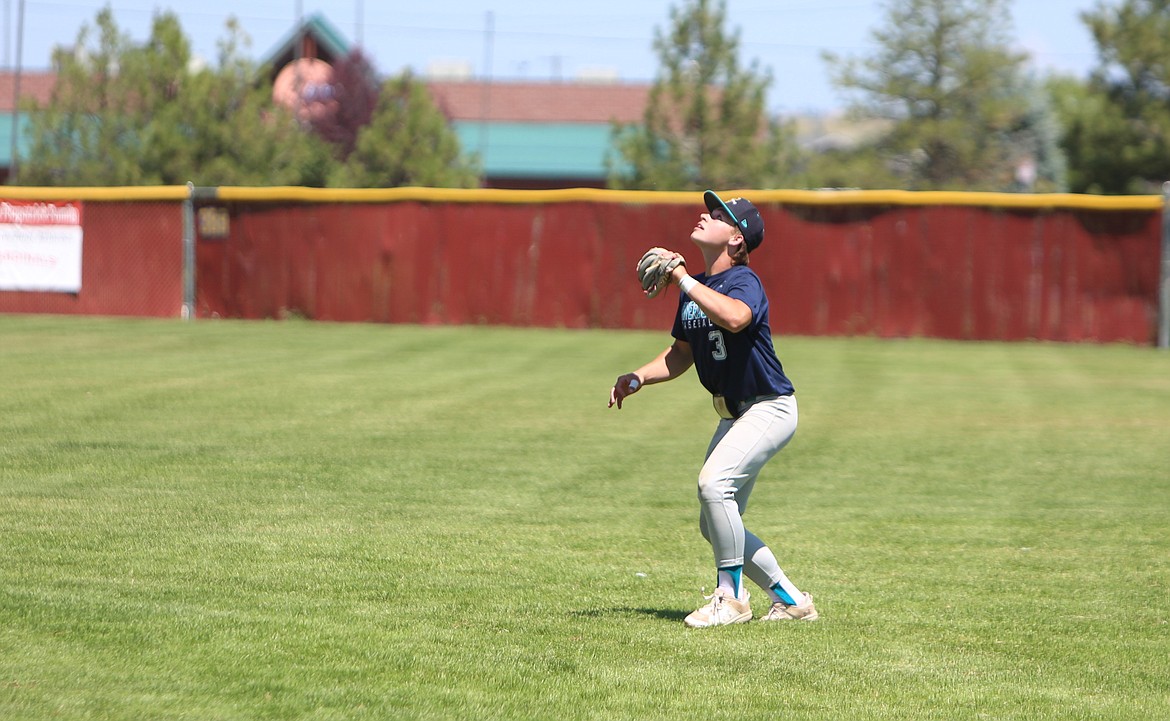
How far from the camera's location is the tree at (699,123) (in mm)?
32281

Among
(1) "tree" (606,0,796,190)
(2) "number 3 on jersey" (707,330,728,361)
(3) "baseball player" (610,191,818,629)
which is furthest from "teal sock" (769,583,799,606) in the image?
(1) "tree" (606,0,796,190)

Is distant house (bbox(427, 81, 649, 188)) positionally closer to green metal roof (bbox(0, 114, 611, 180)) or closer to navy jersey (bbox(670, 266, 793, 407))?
green metal roof (bbox(0, 114, 611, 180))

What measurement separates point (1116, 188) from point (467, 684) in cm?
4023

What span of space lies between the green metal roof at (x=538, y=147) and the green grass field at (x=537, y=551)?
3918cm

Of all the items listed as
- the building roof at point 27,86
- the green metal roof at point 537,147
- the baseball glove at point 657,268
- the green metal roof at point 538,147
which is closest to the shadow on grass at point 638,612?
the baseball glove at point 657,268

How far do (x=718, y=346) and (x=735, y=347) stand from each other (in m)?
0.07

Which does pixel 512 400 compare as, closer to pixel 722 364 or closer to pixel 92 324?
pixel 722 364

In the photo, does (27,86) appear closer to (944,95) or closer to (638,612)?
(944,95)

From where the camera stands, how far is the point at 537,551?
7.77m

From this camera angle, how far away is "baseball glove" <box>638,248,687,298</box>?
5.86m

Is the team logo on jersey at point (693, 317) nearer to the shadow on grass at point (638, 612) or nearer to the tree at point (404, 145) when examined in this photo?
the shadow on grass at point (638, 612)

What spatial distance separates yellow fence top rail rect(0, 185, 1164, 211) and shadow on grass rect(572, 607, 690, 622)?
16.2m

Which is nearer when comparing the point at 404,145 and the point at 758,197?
the point at 758,197

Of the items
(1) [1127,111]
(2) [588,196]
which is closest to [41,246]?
(2) [588,196]
